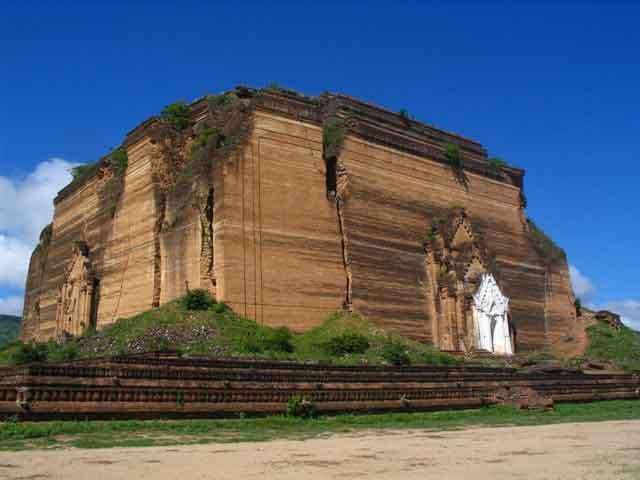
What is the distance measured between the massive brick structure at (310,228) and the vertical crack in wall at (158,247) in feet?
→ 0.19

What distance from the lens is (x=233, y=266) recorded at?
81.0 ft

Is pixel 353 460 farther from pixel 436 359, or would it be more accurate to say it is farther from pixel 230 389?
pixel 436 359

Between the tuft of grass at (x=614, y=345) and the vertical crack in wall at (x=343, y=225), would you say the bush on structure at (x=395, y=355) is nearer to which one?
the vertical crack in wall at (x=343, y=225)

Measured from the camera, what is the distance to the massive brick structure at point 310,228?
84.8 ft

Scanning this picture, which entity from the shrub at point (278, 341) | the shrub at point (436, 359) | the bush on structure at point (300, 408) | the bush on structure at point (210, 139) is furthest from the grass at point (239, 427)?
the bush on structure at point (210, 139)

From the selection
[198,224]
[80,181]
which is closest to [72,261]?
[80,181]

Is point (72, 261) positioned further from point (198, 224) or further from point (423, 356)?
point (423, 356)

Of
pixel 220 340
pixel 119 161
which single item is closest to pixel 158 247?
pixel 119 161

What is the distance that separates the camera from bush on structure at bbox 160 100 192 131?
3070 cm

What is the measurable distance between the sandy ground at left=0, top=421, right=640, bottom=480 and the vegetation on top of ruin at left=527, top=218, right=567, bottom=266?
29494mm

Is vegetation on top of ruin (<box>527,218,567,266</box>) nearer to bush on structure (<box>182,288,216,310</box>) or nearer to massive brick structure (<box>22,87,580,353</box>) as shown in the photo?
massive brick structure (<box>22,87,580,353</box>)

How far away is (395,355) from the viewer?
22812 mm

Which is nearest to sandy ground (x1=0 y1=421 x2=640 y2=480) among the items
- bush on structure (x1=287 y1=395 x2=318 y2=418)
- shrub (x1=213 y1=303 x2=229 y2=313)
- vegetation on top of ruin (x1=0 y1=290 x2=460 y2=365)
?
bush on structure (x1=287 y1=395 x2=318 y2=418)

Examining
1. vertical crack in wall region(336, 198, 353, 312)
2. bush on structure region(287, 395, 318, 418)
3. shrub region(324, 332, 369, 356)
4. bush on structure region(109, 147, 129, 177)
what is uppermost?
bush on structure region(109, 147, 129, 177)
